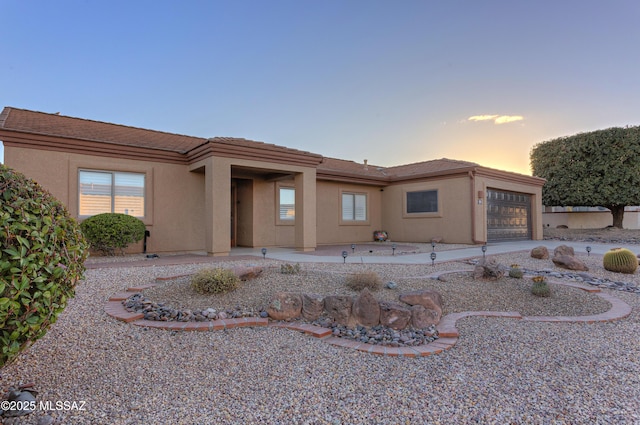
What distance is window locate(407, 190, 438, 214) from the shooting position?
14703 millimetres

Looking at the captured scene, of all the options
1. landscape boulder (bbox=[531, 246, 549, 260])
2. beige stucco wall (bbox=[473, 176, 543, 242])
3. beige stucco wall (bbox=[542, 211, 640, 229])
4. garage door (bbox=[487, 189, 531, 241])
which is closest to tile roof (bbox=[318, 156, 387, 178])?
beige stucco wall (bbox=[473, 176, 543, 242])

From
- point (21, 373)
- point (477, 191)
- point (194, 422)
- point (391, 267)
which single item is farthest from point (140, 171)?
point (477, 191)

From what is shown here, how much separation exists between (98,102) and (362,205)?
36.1 ft

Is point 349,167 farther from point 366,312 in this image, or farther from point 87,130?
point 366,312

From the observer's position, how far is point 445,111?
12.2 m

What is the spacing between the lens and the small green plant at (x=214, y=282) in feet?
15.3

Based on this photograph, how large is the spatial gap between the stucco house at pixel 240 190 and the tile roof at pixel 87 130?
4cm

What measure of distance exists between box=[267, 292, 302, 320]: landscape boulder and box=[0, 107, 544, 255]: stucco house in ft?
18.8

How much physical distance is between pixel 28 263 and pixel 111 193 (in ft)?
29.5

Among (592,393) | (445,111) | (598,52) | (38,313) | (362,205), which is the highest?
(598,52)

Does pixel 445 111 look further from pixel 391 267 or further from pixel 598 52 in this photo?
pixel 391 267

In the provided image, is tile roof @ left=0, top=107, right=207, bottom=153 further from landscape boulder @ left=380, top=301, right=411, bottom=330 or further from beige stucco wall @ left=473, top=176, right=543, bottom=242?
beige stucco wall @ left=473, top=176, right=543, bottom=242

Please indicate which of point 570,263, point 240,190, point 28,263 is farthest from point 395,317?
point 240,190

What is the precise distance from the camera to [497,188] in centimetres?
1485
